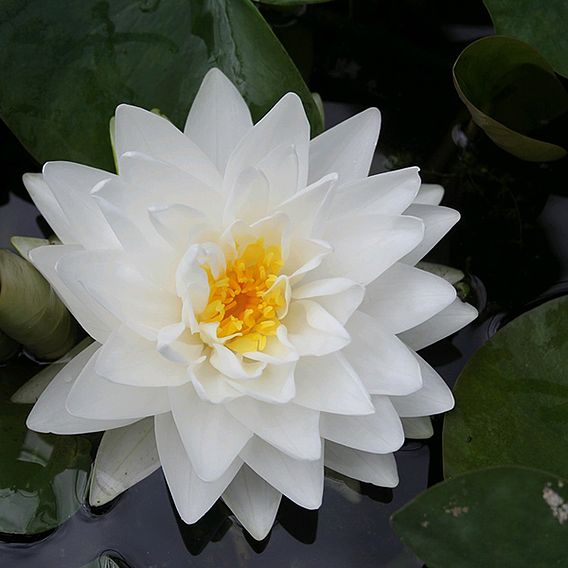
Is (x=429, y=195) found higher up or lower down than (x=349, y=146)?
lower down

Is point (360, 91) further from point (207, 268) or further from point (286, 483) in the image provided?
point (286, 483)

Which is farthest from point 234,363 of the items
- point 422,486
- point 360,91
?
point 360,91

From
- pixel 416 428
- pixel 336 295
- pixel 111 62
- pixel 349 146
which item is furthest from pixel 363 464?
pixel 111 62

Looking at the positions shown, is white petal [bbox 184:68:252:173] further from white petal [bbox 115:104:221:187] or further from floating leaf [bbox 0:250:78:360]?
floating leaf [bbox 0:250:78:360]

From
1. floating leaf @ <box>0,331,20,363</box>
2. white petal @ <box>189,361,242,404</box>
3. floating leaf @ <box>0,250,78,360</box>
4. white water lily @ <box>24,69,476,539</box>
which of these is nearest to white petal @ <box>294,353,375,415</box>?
white water lily @ <box>24,69,476,539</box>

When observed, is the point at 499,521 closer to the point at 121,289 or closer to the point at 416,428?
the point at 416,428

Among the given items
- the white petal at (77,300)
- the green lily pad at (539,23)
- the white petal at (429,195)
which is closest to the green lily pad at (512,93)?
the green lily pad at (539,23)

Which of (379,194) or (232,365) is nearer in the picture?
(232,365)
